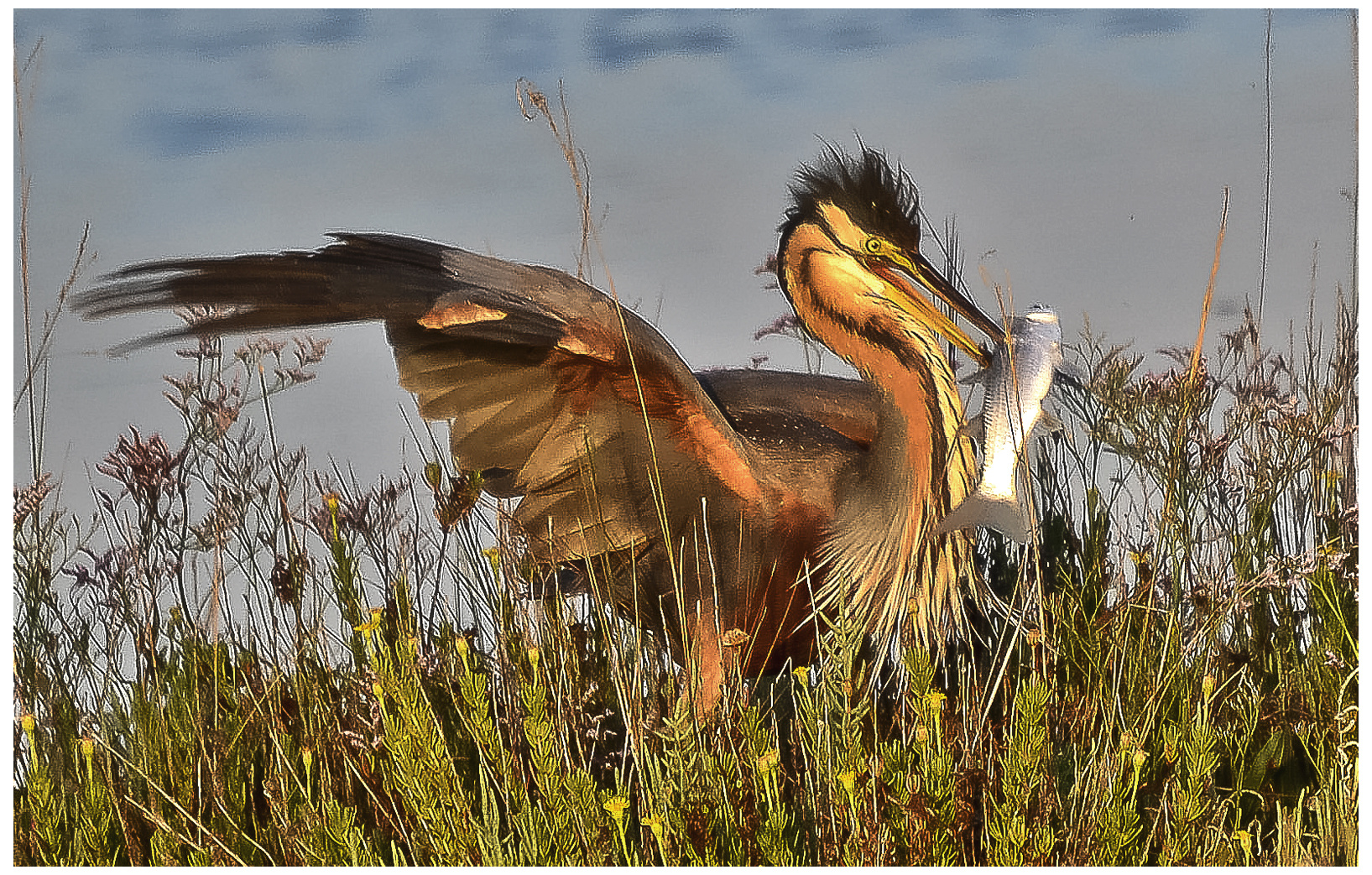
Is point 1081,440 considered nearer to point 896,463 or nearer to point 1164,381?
point 1164,381

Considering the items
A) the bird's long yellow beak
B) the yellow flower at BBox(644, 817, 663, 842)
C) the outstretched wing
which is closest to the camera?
the yellow flower at BBox(644, 817, 663, 842)

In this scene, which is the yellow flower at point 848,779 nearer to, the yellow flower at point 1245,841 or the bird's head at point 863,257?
the yellow flower at point 1245,841

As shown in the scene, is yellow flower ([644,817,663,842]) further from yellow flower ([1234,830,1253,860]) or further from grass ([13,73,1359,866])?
yellow flower ([1234,830,1253,860])

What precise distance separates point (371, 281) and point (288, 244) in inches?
5.4

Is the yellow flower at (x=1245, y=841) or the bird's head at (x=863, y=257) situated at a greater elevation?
the bird's head at (x=863, y=257)

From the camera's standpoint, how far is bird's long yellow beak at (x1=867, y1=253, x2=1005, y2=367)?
1.76m

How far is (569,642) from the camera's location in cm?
171

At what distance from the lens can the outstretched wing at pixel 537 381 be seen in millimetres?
1654

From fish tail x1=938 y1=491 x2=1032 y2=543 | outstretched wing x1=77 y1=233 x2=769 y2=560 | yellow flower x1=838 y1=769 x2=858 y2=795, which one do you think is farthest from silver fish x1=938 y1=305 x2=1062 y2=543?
yellow flower x1=838 y1=769 x2=858 y2=795

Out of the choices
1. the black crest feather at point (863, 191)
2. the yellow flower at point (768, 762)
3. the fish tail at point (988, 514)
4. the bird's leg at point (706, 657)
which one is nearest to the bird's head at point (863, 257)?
the black crest feather at point (863, 191)

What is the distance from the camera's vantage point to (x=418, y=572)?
179cm

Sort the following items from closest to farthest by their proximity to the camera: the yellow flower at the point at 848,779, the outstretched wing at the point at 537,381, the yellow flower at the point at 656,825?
the yellow flower at the point at 848,779 < the yellow flower at the point at 656,825 < the outstretched wing at the point at 537,381

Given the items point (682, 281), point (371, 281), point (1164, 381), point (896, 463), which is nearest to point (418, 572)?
point (371, 281)

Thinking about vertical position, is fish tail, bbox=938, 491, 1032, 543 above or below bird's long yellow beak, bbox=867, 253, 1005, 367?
below
